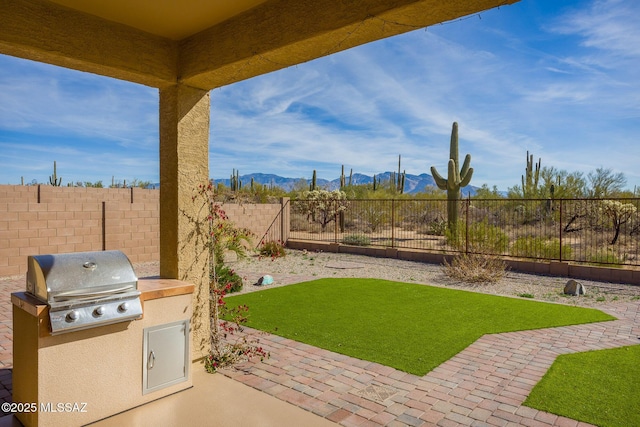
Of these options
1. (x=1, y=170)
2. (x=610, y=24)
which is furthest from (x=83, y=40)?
(x=1, y=170)

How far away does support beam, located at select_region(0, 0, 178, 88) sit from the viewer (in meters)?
2.80

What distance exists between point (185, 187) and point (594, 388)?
13.8ft

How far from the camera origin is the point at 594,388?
3.61 meters

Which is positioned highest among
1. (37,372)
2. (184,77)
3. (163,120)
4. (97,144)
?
(97,144)

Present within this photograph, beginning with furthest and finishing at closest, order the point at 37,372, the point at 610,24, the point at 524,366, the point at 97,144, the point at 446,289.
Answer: the point at 97,144, the point at 610,24, the point at 446,289, the point at 524,366, the point at 37,372

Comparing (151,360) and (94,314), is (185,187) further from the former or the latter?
(151,360)

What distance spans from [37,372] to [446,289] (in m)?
7.11

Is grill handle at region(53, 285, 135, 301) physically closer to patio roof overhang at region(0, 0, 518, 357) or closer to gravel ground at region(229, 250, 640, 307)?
patio roof overhang at region(0, 0, 518, 357)

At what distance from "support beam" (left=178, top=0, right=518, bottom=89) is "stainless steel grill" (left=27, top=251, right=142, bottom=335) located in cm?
184

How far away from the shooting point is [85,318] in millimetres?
2729

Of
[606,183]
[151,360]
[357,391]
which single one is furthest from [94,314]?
[606,183]

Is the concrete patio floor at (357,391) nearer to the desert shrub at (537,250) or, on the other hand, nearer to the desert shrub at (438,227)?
the desert shrub at (537,250)

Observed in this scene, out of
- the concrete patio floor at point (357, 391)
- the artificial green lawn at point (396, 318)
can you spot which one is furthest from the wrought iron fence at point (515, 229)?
the concrete patio floor at point (357, 391)

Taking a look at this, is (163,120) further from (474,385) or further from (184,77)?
(474,385)
